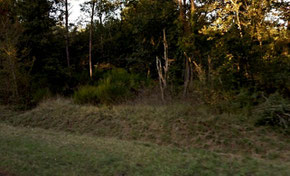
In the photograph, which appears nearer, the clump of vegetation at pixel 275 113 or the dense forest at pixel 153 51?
the clump of vegetation at pixel 275 113

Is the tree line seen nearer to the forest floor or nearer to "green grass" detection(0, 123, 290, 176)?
the forest floor

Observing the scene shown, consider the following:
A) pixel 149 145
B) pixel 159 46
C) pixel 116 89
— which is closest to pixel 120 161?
pixel 149 145

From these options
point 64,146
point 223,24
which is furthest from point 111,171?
point 223,24

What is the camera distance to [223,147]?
26.2 ft

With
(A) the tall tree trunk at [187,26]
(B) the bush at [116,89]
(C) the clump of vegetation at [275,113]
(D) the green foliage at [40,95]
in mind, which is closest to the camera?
(C) the clump of vegetation at [275,113]

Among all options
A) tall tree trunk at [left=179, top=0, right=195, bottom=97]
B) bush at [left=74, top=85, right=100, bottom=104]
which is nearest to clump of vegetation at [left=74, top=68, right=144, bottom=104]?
bush at [left=74, top=85, right=100, bottom=104]

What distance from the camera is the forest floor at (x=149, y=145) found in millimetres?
6164

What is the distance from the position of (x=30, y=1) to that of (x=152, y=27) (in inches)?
367

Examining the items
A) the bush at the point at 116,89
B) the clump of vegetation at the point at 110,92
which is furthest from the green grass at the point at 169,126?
the bush at the point at 116,89

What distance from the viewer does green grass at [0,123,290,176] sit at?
19.5 ft

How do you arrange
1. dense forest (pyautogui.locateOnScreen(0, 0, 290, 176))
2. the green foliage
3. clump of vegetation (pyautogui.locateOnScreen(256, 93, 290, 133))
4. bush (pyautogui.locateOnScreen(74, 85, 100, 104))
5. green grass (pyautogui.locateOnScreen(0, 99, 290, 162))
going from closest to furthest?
1. dense forest (pyautogui.locateOnScreen(0, 0, 290, 176))
2. green grass (pyautogui.locateOnScreen(0, 99, 290, 162))
3. clump of vegetation (pyautogui.locateOnScreen(256, 93, 290, 133))
4. bush (pyautogui.locateOnScreen(74, 85, 100, 104))
5. the green foliage

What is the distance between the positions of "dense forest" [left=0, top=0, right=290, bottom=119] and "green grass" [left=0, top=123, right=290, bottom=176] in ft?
12.0

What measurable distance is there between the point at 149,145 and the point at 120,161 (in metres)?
2.06

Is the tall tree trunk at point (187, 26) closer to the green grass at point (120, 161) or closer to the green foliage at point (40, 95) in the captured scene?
the green grass at point (120, 161)
